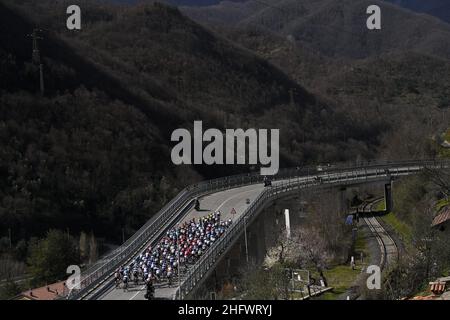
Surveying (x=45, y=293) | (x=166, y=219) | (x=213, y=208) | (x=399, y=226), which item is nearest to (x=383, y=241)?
(x=399, y=226)

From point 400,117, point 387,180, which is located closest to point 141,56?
point 400,117

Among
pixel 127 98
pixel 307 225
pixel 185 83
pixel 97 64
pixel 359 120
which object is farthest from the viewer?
pixel 359 120

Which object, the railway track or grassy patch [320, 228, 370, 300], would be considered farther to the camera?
the railway track

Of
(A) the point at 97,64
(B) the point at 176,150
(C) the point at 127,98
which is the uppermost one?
(A) the point at 97,64

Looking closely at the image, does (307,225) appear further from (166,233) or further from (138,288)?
(138,288)

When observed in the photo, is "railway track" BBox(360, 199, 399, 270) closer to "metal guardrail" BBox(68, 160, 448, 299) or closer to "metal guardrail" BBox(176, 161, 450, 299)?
"metal guardrail" BBox(176, 161, 450, 299)

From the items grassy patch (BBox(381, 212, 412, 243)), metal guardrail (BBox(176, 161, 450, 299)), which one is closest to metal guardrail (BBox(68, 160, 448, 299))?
metal guardrail (BBox(176, 161, 450, 299))

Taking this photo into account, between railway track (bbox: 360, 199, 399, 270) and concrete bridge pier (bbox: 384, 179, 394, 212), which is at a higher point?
concrete bridge pier (bbox: 384, 179, 394, 212)
